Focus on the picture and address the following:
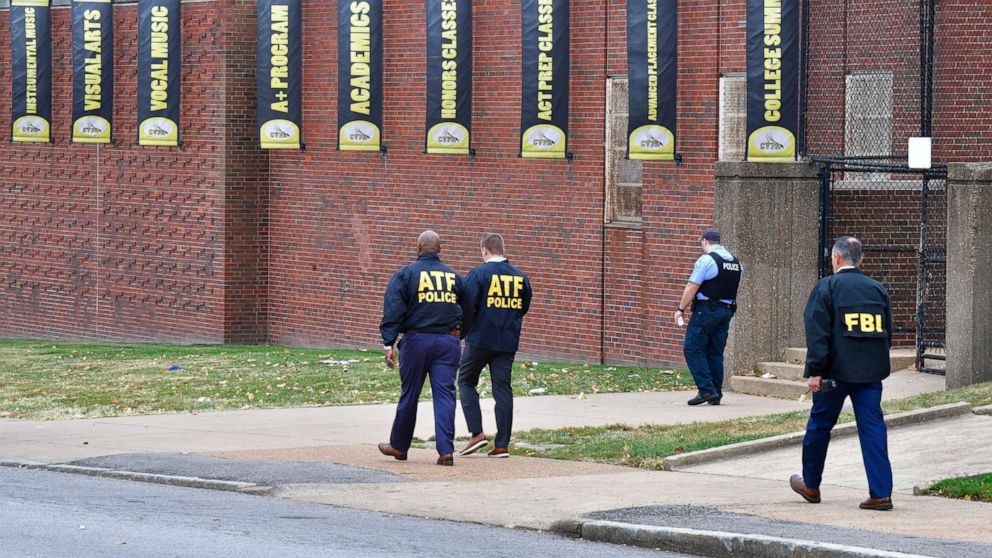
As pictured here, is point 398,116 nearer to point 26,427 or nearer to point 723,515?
point 26,427

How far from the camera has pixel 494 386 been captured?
45.5 feet

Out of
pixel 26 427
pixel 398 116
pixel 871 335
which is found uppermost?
pixel 398 116

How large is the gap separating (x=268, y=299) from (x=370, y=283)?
8.12ft

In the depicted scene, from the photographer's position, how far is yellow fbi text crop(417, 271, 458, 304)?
13195mm

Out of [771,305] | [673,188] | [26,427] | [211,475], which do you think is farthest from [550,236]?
[211,475]

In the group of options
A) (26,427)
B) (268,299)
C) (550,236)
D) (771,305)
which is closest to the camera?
(26,427)

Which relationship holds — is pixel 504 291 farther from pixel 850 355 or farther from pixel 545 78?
pixel 545 78

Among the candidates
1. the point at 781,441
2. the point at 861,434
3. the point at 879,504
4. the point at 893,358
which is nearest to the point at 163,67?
the point at 893,358

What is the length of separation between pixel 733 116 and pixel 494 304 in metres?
8.10

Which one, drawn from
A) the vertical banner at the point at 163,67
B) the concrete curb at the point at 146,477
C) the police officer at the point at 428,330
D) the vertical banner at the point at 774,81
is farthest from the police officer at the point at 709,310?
the vertical banner at the point at 163,67

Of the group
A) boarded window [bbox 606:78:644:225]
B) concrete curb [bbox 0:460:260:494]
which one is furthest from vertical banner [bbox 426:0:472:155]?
concrete curb [bbox 0:460:260:494]

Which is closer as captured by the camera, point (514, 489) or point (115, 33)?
point (514, 489)

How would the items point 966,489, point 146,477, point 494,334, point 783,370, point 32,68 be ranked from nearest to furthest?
point 966,489, point 146,477, point 494,334, point 783,370, point 32,68

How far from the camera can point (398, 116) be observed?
2495 centimetres
